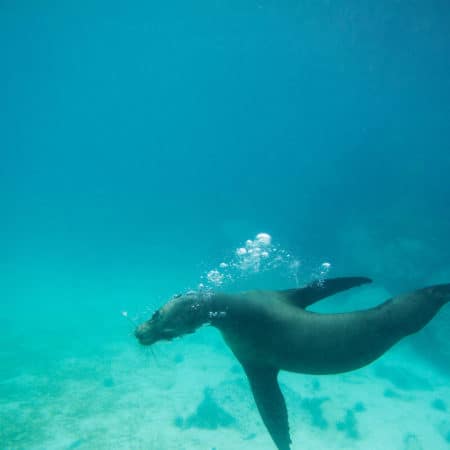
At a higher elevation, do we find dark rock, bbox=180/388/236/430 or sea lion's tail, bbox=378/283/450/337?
dark rock, bbox=180/388/236/430

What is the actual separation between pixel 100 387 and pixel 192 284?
45.4 metres

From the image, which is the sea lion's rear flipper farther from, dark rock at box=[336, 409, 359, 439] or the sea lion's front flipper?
dark rock at box=[336, 409, 359, 439]

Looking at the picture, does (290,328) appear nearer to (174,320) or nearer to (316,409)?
(174,320)

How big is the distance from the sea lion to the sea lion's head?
0.04 ft

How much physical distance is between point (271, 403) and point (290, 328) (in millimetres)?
1112

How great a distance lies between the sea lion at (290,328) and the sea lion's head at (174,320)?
0.04ft

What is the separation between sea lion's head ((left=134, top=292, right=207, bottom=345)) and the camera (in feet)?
11.4

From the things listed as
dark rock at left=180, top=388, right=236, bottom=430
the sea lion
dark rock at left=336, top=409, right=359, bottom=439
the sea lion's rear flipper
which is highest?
dark rock at left=180, top=388, right=236, bottom=430

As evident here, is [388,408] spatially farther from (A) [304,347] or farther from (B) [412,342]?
(A) [304,347]

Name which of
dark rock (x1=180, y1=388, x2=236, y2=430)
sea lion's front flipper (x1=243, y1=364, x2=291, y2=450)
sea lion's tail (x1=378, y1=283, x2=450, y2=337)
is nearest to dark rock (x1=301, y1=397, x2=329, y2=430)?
dark rock (x1=180, y1=388, x2=236, y2=430)

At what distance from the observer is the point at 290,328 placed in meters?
3.82

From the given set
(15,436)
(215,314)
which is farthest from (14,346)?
(215,314)

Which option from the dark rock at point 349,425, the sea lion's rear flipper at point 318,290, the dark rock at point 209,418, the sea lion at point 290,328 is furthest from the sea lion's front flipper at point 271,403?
the dark rock at point 349,425

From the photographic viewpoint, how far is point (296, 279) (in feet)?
95.5
